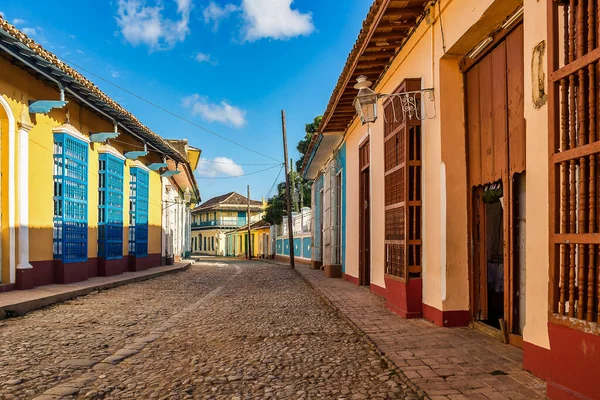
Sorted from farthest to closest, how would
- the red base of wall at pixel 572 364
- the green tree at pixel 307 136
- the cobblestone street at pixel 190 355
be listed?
the green tree at pixel 307 136 < the cobblestone street at pixel 190 355 < the red base of wall at pixel 572 364

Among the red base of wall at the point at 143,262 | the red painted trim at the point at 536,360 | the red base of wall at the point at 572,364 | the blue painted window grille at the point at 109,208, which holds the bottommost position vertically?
the red base of wall at the point at 143,262

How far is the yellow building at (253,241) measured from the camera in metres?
35.5

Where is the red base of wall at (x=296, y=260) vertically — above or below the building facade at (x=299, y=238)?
below

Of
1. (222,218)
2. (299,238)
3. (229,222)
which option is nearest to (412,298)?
(299,238)

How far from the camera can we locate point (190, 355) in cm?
407

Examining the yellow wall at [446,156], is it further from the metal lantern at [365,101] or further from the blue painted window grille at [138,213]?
the blue painted window grille at [138,213]

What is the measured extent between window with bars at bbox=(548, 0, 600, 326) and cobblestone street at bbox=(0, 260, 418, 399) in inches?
44.7

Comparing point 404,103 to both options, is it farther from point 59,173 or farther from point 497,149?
point 59,173

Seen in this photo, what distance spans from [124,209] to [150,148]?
9.64 ft

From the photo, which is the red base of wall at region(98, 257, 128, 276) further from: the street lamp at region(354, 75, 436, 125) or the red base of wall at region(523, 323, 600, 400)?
the red base of wall at region(523, 323, 600, 400)

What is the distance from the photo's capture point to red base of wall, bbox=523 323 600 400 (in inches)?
91.8

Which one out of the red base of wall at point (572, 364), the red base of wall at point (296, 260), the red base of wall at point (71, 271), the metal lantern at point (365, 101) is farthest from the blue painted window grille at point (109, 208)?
the red base of wall at point (572, 364)

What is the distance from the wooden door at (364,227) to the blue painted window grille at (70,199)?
5715 millimetres

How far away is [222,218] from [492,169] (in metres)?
49.1
